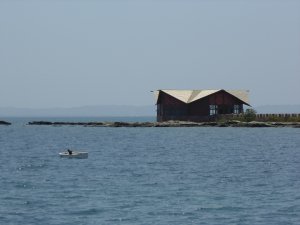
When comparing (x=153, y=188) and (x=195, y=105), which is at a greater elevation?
(x=195, y=105)

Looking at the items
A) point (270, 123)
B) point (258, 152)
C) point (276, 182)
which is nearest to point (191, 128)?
point (270, 123)

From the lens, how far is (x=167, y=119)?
148 meters

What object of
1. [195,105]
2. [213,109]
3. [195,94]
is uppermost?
[195,94]

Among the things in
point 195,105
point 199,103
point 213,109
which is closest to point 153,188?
point 199,103

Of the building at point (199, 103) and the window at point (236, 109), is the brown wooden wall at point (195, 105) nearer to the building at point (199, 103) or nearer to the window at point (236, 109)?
the building at point (199, 103)

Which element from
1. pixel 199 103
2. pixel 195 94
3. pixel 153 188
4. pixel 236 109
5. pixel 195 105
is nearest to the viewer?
pixel 153 188

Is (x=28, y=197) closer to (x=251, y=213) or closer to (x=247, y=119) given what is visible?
(x=251, y=213)

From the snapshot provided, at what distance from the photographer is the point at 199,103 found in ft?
462

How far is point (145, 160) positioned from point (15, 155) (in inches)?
697

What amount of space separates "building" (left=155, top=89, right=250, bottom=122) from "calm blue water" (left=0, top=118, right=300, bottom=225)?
190ft

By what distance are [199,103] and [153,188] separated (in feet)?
311

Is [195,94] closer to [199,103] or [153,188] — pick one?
[199,103]

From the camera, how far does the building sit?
14012 cm

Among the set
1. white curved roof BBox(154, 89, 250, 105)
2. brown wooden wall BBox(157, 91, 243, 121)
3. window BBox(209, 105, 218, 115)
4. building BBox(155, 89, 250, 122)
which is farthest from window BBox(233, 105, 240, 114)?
window BBox(209, 105, 218, 115)
